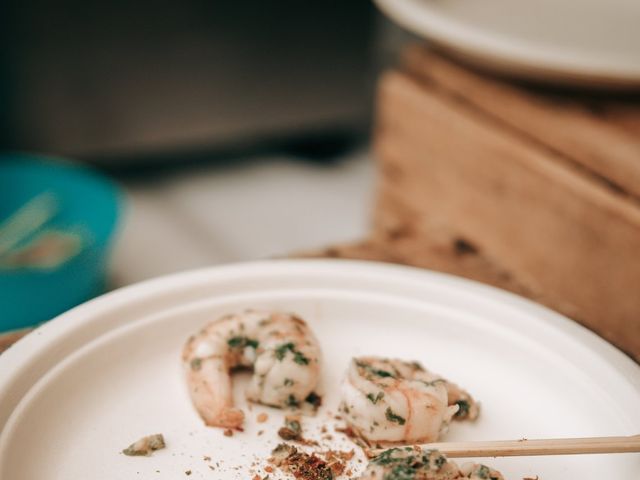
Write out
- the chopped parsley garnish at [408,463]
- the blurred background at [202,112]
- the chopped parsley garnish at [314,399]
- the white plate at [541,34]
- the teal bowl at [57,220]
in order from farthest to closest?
1. the blurred background at [202,112]
2. the teal bowl at [57,220]
3. the white plate at [541,34]
4. the chopped parsley garnish at [314,399]
5. the chopped parsley garnish at [408,463]

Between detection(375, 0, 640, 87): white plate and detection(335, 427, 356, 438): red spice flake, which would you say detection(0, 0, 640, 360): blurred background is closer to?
detection(375, 0, 640, 87): white plate

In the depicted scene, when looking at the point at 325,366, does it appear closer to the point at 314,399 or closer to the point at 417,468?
the point at 314,399

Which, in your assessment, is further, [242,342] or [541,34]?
[541,34]

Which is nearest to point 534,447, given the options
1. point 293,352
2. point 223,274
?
point 293,352

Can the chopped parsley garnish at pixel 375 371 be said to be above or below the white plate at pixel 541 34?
below

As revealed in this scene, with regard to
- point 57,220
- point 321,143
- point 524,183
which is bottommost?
point 57,220

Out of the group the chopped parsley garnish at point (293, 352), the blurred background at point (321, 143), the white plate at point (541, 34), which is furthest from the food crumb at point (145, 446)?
the white plate at point (541, 34)

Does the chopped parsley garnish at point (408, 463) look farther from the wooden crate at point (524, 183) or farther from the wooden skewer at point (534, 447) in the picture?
the wooden crate at point (524, 183)

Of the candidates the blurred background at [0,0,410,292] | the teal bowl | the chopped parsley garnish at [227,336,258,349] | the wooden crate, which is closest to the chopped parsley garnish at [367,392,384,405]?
the chopped parsley garnish at [227,336,258,349]
